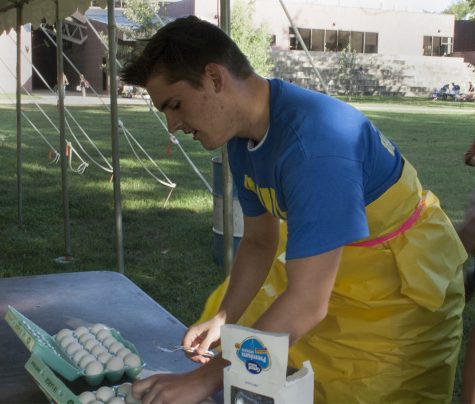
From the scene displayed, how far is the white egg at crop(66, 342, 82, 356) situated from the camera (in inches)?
61.2

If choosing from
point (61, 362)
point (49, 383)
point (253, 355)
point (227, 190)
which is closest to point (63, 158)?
point (227, 190)

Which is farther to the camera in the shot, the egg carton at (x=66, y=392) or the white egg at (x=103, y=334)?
the white egg at (x=103, y=334)

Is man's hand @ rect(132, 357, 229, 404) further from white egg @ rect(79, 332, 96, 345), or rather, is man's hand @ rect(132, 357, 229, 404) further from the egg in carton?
white egg @ rect(79, 332, 96, 345)

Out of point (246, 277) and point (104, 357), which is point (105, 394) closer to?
point (104, 357)

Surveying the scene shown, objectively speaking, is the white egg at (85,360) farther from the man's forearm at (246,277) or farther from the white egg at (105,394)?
the man's forearm at (246,277)

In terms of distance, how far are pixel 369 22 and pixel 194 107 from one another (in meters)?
33.0

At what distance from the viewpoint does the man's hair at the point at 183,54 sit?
1275mm

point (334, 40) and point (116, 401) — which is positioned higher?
point (334, 40)

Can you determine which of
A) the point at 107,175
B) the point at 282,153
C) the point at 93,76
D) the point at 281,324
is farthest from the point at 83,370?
the point at 93,76

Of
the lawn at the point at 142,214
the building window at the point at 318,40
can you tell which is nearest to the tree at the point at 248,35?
the lawn at the point at 142,214

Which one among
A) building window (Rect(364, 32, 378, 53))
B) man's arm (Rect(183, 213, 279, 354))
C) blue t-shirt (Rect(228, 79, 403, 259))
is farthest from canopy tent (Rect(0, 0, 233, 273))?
→ building window (Rect(364, 32, 378, 53))

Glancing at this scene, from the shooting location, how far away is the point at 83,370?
1.47m

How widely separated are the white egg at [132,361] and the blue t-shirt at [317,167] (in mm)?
438

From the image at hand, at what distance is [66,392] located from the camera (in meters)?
1.29
